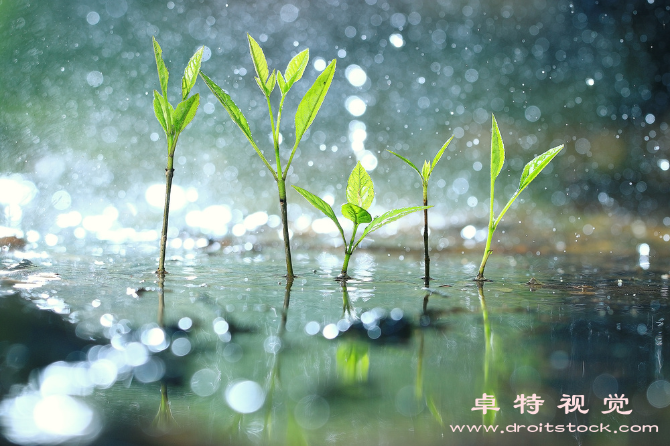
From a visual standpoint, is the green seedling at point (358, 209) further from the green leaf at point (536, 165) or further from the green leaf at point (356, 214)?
the green leaf at point (536, 165)

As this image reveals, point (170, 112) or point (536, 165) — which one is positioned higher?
point (170, 112)

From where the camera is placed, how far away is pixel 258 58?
43.1 inches

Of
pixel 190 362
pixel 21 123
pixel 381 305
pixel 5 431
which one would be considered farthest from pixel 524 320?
pixel 21 123

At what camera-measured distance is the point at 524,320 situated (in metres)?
0.79

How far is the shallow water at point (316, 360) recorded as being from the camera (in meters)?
0.42

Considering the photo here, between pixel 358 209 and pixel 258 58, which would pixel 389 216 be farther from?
pixel 258 58

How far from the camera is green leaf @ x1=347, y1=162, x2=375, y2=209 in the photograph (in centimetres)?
114

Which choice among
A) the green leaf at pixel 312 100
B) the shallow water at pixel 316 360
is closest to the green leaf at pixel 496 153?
the shallow water at pixel 316 360

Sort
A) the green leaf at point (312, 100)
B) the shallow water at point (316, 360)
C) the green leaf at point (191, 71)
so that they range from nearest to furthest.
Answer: the shallow water at point (316, 360), the green leaf at point (312, 100), the green leaf at point (191, 71)

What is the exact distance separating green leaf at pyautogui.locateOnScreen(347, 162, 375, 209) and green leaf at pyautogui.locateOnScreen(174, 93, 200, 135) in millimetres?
362

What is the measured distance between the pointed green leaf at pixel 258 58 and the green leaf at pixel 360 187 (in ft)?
0.87

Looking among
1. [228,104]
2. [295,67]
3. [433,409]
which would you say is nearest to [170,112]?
[228,104]

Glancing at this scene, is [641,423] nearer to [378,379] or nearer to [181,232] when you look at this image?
[378,379]

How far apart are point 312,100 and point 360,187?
0.69 ft
